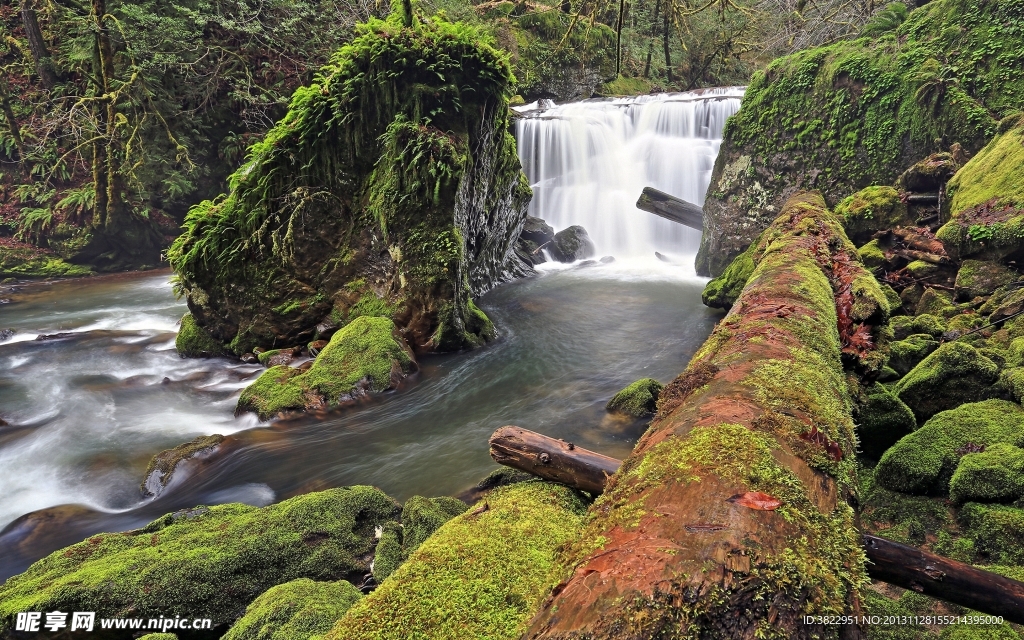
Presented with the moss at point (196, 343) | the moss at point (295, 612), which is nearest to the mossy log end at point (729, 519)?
the moss at point (295, 612)

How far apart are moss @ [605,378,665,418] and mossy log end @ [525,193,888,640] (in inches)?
145

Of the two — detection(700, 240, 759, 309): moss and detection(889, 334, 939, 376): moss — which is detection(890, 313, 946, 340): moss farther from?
detection(700, 240, 759, 309): moss

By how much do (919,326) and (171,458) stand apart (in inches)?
368

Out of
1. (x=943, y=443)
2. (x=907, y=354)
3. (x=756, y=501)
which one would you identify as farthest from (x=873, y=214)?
(x=756, y=501)

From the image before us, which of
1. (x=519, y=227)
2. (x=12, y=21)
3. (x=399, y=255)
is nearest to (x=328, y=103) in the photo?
(x=399, y=255)

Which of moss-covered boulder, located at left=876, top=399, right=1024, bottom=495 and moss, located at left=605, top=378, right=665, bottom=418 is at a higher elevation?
moss-covered boulder, located at left=876, top=399, right=1024, bottom=495

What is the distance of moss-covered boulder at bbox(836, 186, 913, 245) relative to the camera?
849 centimetres

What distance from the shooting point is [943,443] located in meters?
3.64

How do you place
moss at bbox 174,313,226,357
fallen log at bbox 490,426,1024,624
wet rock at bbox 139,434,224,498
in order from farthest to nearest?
moss at bbox 174,313,226,357
wet rock at bbox 139,434,224,498
fallen log at bbox 490,426,1024,624

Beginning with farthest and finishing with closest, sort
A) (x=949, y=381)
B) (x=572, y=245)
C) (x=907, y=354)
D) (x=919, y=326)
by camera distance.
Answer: (x=572, y=245)
(x=919, y=326)
(x=907, y=354)
(x=949, y=381)

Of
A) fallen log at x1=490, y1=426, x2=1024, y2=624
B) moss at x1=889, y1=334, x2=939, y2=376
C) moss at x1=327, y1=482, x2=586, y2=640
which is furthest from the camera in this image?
moss at x1=889, y1=334, x2=939, y2=376

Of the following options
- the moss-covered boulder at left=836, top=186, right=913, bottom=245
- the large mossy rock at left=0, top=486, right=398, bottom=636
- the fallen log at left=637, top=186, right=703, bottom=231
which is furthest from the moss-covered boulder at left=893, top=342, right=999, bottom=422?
the fallen log at left=637, top=186, right=703, bottom=231

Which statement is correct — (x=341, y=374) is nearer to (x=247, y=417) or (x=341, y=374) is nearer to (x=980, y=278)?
(x=247, y=417)

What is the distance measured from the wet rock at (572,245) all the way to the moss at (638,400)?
379 inches
